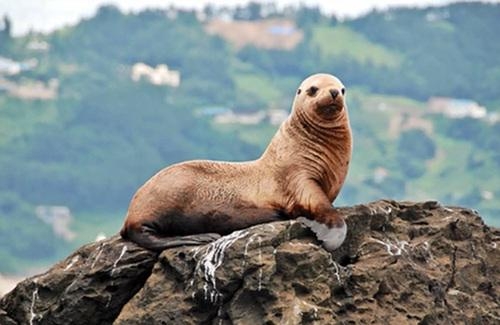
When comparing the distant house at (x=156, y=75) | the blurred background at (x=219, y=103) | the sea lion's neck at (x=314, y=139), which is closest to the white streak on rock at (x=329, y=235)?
the sea lion's neck at (x=314, y=139)

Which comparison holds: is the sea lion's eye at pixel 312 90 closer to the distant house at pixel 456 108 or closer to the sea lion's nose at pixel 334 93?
the sea lion's nose at pixel 334 93

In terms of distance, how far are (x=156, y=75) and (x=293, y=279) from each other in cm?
5143

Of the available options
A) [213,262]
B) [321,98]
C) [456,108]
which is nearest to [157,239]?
[213,262]

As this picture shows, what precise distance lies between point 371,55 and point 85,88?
11.9 metres

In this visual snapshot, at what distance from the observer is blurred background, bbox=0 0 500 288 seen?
51250 mm

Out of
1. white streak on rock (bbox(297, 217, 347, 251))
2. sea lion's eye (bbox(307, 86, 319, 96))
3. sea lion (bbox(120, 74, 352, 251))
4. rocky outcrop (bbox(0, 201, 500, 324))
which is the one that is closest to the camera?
rocky outcrop (bbox(0, 201, 500, 324))

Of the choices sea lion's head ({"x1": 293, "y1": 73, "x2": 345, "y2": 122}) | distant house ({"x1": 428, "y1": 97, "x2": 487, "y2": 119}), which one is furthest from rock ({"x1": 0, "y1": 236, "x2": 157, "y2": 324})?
A: distant house ({"x1": 428, "y1": 97, "x2": 487, "y2": 119})

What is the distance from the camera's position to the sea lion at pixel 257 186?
12664 millimetres

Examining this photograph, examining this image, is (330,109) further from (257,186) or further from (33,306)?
(33,306)

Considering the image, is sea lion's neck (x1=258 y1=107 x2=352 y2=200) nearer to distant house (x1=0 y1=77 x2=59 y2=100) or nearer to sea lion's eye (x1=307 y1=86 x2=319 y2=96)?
sea lion's eye (x1=307 y1=86 x2=319 y2=96)

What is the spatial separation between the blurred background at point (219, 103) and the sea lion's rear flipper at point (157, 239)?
32.6m

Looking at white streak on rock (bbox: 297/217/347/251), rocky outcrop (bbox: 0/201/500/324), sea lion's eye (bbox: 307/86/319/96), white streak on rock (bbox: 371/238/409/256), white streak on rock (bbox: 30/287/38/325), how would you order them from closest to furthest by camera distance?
rocky outcrop (bbox: 0/201/500/324)
white streak on rock (bbox: 297/217/347/251)
white streak on rock (bbox: 371/238/409/256)
white streak on rock (bbox: 30/287/38/325)
sea lion's eye (bbox: 307/86/319/96)

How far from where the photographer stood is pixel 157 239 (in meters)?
12.6

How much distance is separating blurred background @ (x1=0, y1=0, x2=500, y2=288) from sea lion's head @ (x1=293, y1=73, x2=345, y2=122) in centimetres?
3255
